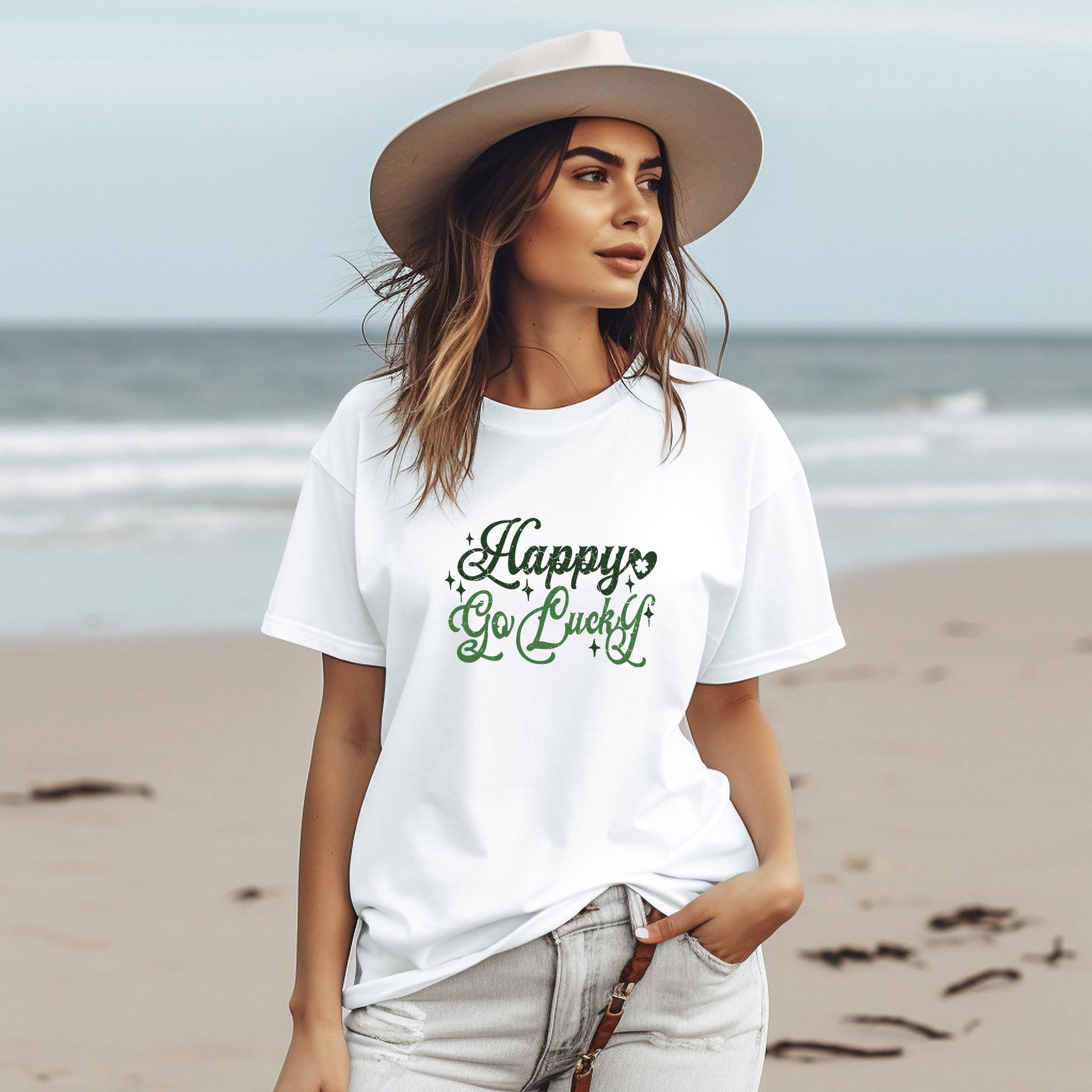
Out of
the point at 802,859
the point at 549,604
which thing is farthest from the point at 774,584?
the point at 802,859

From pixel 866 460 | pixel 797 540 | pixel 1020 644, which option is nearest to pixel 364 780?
pixel 797 540

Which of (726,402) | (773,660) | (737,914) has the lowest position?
(737,914)

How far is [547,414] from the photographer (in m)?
1.82

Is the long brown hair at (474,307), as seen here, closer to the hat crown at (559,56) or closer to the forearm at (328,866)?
the hat crown at (559,56)

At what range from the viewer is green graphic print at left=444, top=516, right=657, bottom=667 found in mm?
1705

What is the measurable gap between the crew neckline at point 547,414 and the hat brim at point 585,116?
0.33 metres

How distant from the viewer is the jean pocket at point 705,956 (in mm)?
1700

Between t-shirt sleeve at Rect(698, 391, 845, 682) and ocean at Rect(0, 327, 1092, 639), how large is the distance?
0.68 m

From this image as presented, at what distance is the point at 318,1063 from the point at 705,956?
1.64 ft

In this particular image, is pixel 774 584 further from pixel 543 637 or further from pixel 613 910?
pixel 613 910

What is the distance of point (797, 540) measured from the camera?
1829 mm

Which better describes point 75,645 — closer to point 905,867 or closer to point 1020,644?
point 905,867

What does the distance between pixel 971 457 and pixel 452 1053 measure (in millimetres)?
15113

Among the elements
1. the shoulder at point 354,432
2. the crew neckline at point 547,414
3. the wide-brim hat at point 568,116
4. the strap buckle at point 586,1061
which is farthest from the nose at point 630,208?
the strap buckle at point 586,1061
